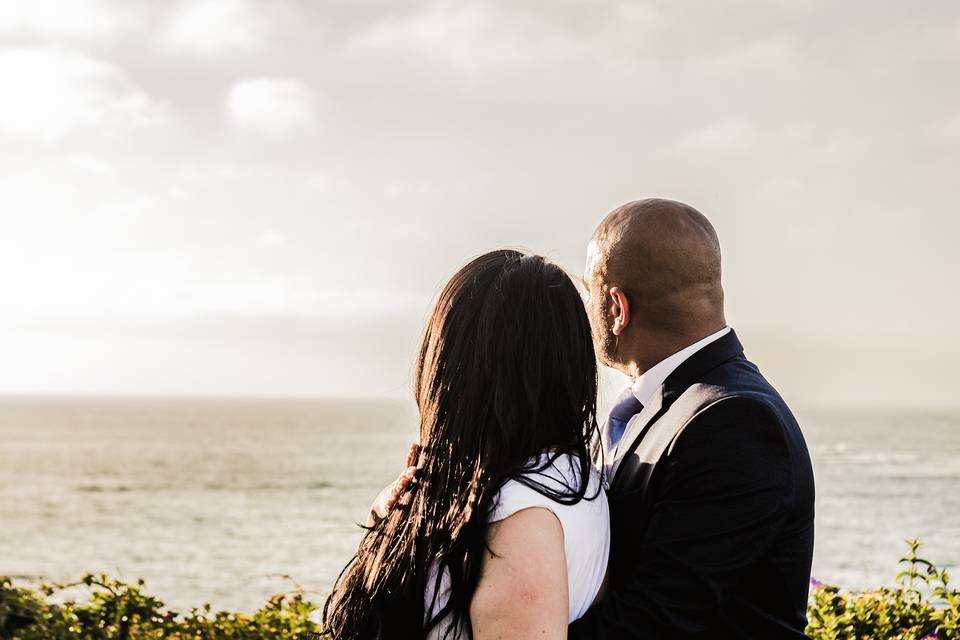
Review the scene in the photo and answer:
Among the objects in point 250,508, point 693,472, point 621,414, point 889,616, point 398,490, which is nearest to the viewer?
point 398,490

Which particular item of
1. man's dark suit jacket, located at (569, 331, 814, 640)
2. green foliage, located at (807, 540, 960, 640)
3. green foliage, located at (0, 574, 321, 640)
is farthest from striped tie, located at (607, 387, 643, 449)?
green foliage, located at (0, 574, 321, 640)

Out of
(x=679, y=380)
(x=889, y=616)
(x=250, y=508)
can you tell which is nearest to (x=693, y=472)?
(x=679, y=380)

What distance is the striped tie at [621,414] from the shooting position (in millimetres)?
3369

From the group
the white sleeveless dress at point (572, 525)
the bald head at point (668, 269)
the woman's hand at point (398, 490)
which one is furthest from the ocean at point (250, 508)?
the bald head at point (668, 269)

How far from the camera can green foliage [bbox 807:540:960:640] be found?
15.5 ft

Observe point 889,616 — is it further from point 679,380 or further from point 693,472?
point 693,472

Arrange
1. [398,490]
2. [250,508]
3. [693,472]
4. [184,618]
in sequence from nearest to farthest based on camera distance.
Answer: [398,490]
[693,472]
[184,618]
[250,508]

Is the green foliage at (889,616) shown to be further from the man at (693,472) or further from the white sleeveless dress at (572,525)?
the white sleeveless dress at (572,525)

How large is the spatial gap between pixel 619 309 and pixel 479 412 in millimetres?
1056

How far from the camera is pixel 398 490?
2.55 metres

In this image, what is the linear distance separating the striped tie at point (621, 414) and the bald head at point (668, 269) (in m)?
0.30

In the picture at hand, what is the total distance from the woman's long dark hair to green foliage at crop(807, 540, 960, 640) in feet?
9.98

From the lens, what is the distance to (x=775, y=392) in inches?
115

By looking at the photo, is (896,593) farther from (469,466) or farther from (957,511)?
(957,511)
